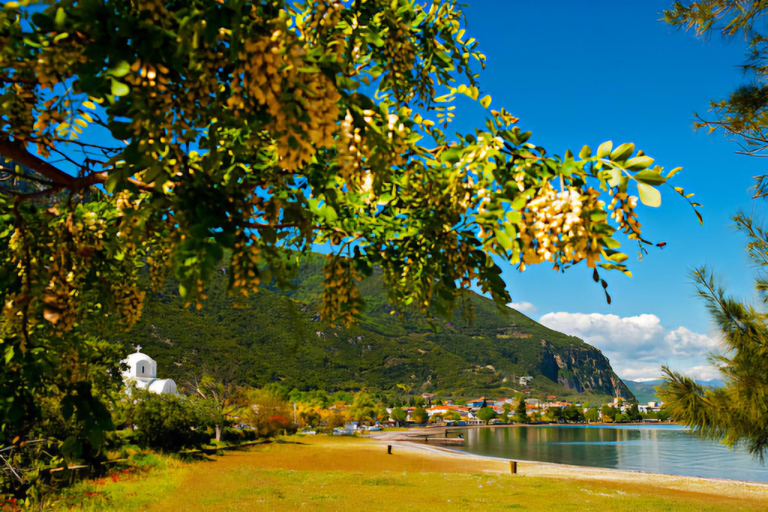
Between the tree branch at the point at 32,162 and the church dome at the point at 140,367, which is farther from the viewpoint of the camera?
the church dome at the point at 140,367

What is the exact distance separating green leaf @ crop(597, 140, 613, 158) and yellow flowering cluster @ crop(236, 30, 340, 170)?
34.0 inches

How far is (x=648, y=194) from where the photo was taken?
1554 millimetres

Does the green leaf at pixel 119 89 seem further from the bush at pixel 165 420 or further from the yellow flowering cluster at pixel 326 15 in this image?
the bush at pixel 165 420

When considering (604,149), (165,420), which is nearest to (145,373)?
(165,420)

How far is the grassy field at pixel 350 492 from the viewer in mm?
10539

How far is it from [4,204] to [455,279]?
2.77m

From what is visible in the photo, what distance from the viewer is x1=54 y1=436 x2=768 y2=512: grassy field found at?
10.5 metres

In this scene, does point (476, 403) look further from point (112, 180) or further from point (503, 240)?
point (112, 180)

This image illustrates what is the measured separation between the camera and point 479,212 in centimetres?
196

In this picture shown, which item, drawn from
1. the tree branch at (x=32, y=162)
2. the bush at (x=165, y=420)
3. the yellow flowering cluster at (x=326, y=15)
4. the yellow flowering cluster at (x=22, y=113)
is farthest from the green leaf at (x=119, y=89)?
the bush at (x=165, y=420)

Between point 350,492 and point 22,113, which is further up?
point 22,113

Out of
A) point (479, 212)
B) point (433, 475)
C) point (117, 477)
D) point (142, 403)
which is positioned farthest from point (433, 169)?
point (142, 403)

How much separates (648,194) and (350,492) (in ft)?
43.1

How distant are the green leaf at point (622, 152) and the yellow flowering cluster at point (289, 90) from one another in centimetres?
88
